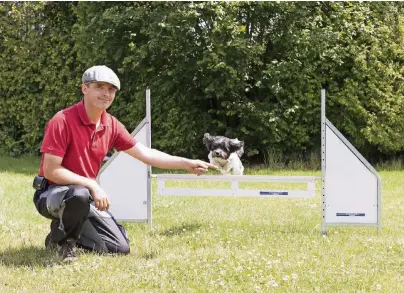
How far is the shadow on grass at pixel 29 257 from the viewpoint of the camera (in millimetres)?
4107

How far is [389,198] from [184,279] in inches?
180

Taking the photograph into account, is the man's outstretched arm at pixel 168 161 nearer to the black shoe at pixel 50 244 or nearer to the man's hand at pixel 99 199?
the man's hand at pixel 99 199

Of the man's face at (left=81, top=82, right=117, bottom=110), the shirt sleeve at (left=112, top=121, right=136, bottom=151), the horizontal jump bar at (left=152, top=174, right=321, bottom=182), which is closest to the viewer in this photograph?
the man's face at (left=81, top=82, right=117, bottom=110)

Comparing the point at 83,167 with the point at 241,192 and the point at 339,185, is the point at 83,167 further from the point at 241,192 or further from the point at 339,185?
the point at 339,185

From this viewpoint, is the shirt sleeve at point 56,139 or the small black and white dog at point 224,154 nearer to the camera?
the shirt sleeve at point 56,139

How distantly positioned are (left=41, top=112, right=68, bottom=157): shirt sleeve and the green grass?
0.78 m

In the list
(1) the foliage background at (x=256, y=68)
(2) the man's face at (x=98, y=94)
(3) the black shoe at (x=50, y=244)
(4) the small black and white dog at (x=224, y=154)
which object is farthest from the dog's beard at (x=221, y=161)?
(2) the man's face at (x=98, y=94)

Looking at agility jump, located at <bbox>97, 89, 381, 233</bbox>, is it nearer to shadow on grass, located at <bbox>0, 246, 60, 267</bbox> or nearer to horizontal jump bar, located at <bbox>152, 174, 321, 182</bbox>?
horizontal jump bar, located at <bbox>152, 174, 321, 182</bbox>

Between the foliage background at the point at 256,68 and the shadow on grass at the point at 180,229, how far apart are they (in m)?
5.34

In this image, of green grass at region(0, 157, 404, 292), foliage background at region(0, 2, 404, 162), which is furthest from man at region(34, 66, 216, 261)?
foliage background at region(0, 2, 404, 162)

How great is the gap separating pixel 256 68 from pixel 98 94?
7.55 m

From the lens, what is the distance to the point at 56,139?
4.09m

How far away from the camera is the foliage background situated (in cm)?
1079

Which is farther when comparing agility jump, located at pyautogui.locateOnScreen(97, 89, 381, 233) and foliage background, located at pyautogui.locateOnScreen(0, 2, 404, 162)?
foliage background, located at pyautogui.locateOnScreen(0, 2, 404, 162)
